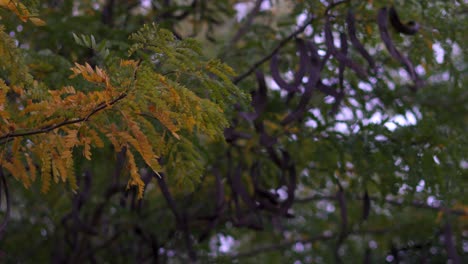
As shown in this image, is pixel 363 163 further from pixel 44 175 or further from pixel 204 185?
pixel 44 175

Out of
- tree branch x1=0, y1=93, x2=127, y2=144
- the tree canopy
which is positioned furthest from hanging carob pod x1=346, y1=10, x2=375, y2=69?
tree branch x1=0, y1=93, x2=127, y2=144

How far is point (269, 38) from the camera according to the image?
3018 mm

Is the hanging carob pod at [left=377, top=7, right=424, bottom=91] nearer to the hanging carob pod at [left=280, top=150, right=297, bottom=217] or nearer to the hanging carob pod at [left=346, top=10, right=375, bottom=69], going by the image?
the hanging carob pod at [left=346, top=10, right=375, bottom=69]

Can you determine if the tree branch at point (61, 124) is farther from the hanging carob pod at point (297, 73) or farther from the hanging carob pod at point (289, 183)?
the hanging carob pod at point (289, 183)

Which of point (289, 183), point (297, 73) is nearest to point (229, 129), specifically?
point (297, 73)

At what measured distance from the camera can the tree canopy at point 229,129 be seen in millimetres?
1458

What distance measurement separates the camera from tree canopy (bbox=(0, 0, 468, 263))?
1.46m

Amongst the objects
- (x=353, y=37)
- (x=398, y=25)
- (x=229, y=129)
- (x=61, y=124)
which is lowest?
(x=61, y=124)

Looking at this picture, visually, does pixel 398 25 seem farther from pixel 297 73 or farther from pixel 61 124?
pixel 61 124

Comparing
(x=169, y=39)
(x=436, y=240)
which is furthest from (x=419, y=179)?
(x=169, y=39)

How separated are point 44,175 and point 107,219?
1.76m

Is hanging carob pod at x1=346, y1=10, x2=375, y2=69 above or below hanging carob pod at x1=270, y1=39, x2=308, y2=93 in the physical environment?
above

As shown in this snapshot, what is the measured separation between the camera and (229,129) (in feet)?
6.94

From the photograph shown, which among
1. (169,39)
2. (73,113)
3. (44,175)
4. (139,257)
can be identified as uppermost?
(169,39)
